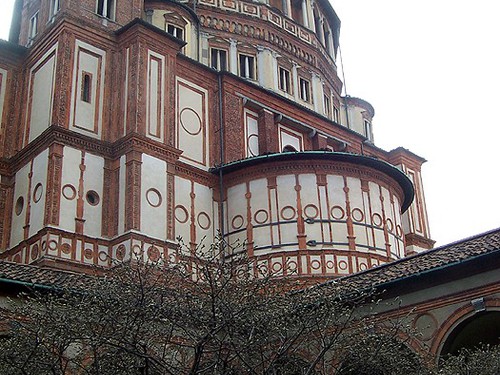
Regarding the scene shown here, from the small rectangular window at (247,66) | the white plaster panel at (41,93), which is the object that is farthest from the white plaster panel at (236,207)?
the small rectangular window at (247,66)

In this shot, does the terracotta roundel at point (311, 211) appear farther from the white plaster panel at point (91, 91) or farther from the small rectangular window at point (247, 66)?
the small rectangular window at point (247, 66)

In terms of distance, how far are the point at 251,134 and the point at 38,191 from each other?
9.94 m

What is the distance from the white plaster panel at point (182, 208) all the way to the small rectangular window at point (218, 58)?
9.62 m

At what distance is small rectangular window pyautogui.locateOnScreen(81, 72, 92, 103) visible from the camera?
83.8 feet

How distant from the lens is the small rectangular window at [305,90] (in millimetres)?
37312

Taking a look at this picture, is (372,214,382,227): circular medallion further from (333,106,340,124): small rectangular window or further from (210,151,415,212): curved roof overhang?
(333,106,340,124): small rectangular window

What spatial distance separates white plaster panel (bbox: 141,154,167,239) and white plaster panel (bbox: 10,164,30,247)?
409 cm

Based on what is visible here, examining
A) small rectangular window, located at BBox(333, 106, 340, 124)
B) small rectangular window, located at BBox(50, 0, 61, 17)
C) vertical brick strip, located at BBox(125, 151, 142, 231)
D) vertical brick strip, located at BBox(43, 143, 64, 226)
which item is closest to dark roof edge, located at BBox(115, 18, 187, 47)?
small rectangular window, located at BBox(50, 0, 61, 17)

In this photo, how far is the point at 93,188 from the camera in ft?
79.9

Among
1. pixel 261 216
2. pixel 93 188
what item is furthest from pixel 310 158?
pixel 93 188

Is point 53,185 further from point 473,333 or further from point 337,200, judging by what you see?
point 473,333

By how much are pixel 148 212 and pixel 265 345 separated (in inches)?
505

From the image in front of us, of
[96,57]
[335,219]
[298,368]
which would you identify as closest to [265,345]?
[298,368]

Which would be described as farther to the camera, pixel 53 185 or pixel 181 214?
pixel 181 214
